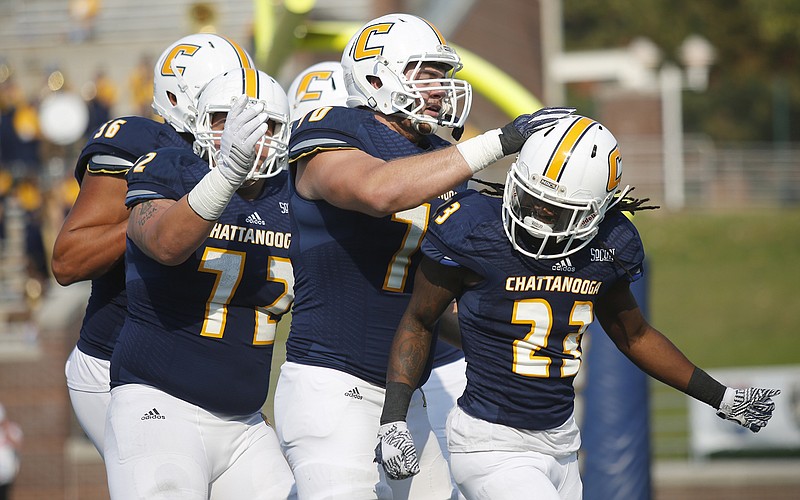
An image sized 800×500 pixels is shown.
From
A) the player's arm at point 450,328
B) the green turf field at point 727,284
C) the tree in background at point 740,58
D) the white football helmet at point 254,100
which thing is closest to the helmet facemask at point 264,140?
the white football helmet at point 254,100

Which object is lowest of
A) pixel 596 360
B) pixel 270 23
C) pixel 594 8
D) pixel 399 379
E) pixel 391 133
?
pixel 596 360

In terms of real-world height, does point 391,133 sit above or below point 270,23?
below

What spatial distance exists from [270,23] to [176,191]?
15.6 ft

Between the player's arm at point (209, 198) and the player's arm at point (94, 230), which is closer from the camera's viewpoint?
the player's arm at point (209, 198)

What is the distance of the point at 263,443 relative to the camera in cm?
419

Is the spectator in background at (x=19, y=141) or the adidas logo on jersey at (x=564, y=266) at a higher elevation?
the spectator in background at (x=19, y=141)

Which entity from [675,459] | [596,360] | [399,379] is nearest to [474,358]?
[399,379]

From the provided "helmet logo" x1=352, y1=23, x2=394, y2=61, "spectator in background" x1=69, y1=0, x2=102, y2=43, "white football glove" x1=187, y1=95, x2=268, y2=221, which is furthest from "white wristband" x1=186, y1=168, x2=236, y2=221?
"spectator in background" x1=69, y1=0, x2=102, y2=43

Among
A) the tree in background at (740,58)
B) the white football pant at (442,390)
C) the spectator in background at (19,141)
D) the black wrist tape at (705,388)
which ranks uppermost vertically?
the tree in background at (740,58)

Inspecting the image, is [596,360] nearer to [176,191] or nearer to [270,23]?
[270,23]

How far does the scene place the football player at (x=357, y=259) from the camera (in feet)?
12.5

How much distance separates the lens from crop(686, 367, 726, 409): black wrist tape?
161 inches

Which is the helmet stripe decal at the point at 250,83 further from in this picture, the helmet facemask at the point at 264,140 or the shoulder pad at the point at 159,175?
the shoulder pad at the point at 159,175


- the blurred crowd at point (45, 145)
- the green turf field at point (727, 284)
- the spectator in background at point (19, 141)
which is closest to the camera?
the blurred crowd at point (45, 145)
